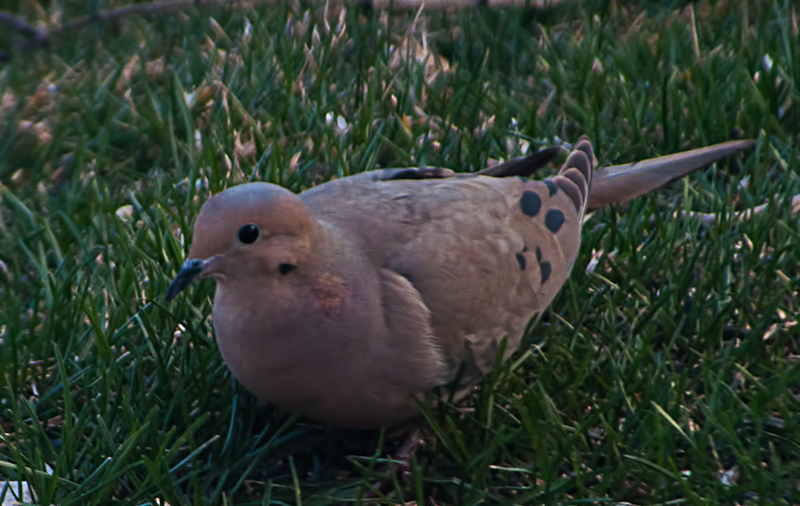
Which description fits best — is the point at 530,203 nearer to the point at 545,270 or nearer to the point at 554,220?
the point at 554,220

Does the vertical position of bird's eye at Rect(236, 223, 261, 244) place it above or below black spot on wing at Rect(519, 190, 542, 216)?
above

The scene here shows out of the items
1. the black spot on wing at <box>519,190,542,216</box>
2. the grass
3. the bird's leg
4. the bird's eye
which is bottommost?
the bird's leg

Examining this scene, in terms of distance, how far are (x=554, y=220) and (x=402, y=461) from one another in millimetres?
885

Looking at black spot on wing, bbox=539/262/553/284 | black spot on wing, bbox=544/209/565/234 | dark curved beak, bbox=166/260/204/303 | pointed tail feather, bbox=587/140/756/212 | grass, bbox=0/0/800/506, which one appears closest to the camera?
dark curved beak, bbox=166/260/204/303

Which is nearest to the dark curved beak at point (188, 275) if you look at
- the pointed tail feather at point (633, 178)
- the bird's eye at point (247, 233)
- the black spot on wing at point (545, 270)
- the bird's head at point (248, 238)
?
the bird's head at point (248, 238)

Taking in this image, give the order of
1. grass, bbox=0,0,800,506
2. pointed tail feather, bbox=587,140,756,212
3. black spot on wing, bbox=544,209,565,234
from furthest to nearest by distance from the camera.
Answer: pointed tail feather, bbox=587,140,756,212, black spot on wing, bbox=544,209,565,234, grass, bbox=0,0,800,506

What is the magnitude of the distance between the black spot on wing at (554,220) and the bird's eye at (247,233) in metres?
1.03

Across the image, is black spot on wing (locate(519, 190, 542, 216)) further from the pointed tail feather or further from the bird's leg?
the bird's leg

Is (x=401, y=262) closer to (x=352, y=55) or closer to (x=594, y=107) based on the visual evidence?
(x=594, y=107)

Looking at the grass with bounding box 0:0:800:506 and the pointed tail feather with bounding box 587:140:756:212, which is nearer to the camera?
the grass with bounding box 0:0:800:506

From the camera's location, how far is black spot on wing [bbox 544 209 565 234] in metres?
3.12

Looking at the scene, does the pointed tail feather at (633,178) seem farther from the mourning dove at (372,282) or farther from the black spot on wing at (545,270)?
the black spot on wing at (545,270)

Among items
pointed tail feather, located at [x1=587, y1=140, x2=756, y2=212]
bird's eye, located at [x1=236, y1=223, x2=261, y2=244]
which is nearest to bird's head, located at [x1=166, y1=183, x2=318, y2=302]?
bird's eye, located at [x1=236, y1=223, x2=261, y2=244]

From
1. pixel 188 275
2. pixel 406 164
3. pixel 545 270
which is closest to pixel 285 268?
pixel 188 275
